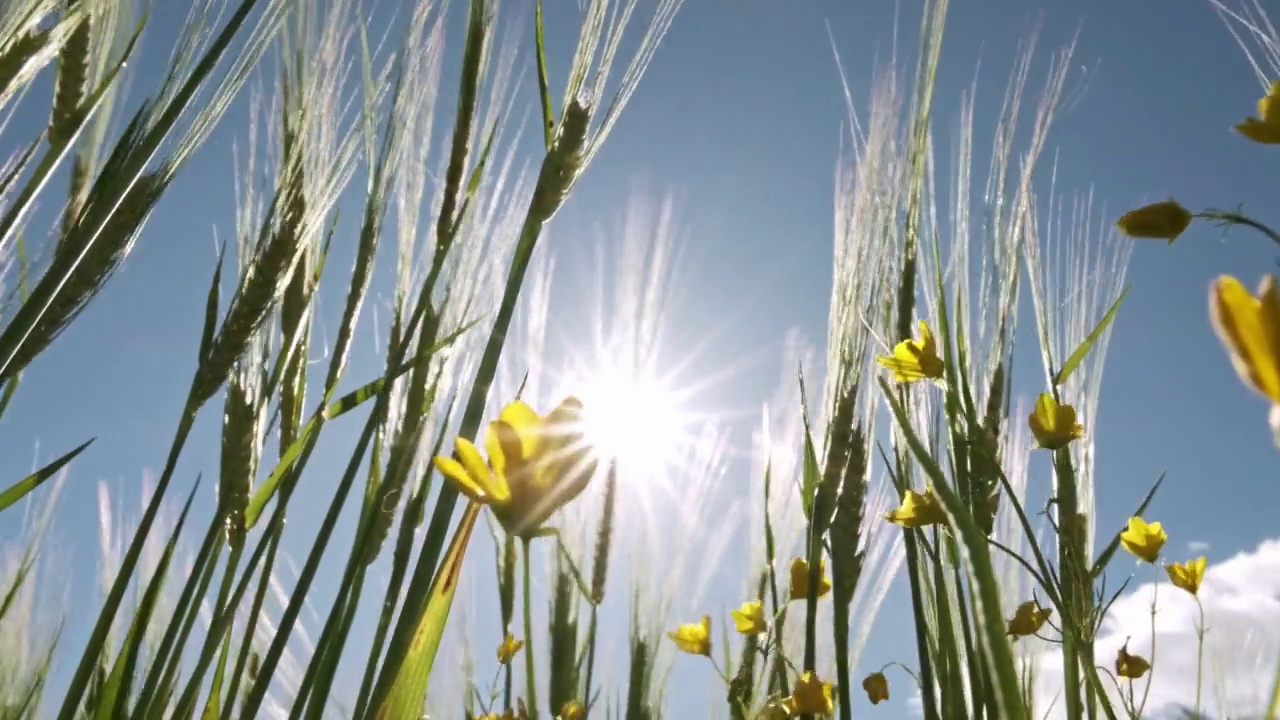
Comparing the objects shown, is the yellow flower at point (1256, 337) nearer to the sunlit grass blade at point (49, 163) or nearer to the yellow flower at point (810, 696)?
the sunlit grass blade at point (49, 163)

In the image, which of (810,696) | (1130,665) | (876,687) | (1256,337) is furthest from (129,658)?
(1130,665)

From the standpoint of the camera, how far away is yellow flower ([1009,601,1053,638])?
114 cm

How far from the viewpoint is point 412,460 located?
96 cm

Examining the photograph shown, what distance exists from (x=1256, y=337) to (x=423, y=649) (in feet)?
1.76

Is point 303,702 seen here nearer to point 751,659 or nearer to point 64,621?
point 751,659

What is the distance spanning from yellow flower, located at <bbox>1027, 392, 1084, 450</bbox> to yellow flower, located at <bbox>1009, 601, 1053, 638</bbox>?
23cm

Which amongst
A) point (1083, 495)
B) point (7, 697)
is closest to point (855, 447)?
point (1083, 495)

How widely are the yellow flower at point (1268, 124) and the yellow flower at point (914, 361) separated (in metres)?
0.54

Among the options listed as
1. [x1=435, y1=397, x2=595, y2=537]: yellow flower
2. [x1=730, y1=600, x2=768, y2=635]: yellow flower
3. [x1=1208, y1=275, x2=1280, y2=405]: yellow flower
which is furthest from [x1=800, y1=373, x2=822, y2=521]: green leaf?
[x1=1208, y1=275, x2=1280, y2=405]: yellow flower

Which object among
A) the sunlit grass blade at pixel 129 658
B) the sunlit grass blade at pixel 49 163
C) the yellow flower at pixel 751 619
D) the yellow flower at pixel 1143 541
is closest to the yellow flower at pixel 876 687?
the yellow flower at pixel 751 619

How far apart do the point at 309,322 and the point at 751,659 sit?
76 centimetres

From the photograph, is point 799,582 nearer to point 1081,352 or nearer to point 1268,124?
point 1081,352

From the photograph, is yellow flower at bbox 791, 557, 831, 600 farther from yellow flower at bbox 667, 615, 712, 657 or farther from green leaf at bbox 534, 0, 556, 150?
green leaf at bbox 534, 0, 556, 150

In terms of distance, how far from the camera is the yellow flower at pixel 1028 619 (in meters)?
1.14
